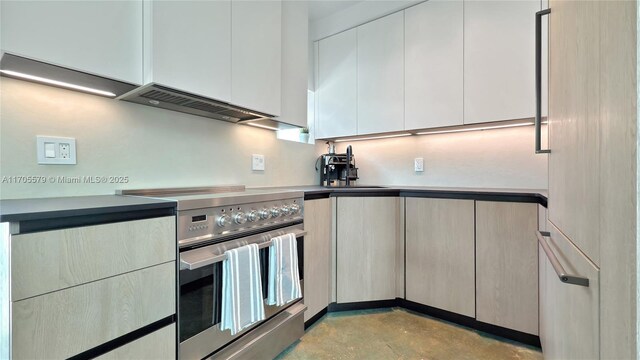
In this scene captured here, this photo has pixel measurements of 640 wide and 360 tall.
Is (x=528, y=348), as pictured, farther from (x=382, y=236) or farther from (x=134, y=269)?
(x=134, y=269)

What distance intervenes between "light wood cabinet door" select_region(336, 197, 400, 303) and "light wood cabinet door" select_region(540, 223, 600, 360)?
1.06m

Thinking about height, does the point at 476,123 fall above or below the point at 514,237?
above

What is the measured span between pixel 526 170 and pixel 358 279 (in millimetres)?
1472

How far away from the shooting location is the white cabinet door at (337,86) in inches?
95.3

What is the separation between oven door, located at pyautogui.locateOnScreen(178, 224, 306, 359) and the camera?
3.43 ft

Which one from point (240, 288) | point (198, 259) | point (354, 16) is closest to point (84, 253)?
point (198, 259)

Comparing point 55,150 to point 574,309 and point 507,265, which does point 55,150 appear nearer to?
point 574,309

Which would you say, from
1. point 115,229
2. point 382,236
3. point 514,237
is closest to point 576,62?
point 514,237

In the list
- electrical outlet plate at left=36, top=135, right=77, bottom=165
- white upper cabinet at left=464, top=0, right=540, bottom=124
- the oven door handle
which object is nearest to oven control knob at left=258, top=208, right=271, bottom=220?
the oven door handle

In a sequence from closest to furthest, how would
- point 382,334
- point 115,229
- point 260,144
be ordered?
point 115,229 → point 382,334 → point 260,144

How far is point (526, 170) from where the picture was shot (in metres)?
1.97

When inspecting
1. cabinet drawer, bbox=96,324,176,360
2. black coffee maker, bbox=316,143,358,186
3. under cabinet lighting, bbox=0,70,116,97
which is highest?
under cabinet lighting, bbox=0,70,116,97

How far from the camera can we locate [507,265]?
5.26 ft

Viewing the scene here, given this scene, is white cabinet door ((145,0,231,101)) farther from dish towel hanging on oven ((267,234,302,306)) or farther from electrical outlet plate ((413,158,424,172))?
electrical outlet plate ((413,158,424,172))
